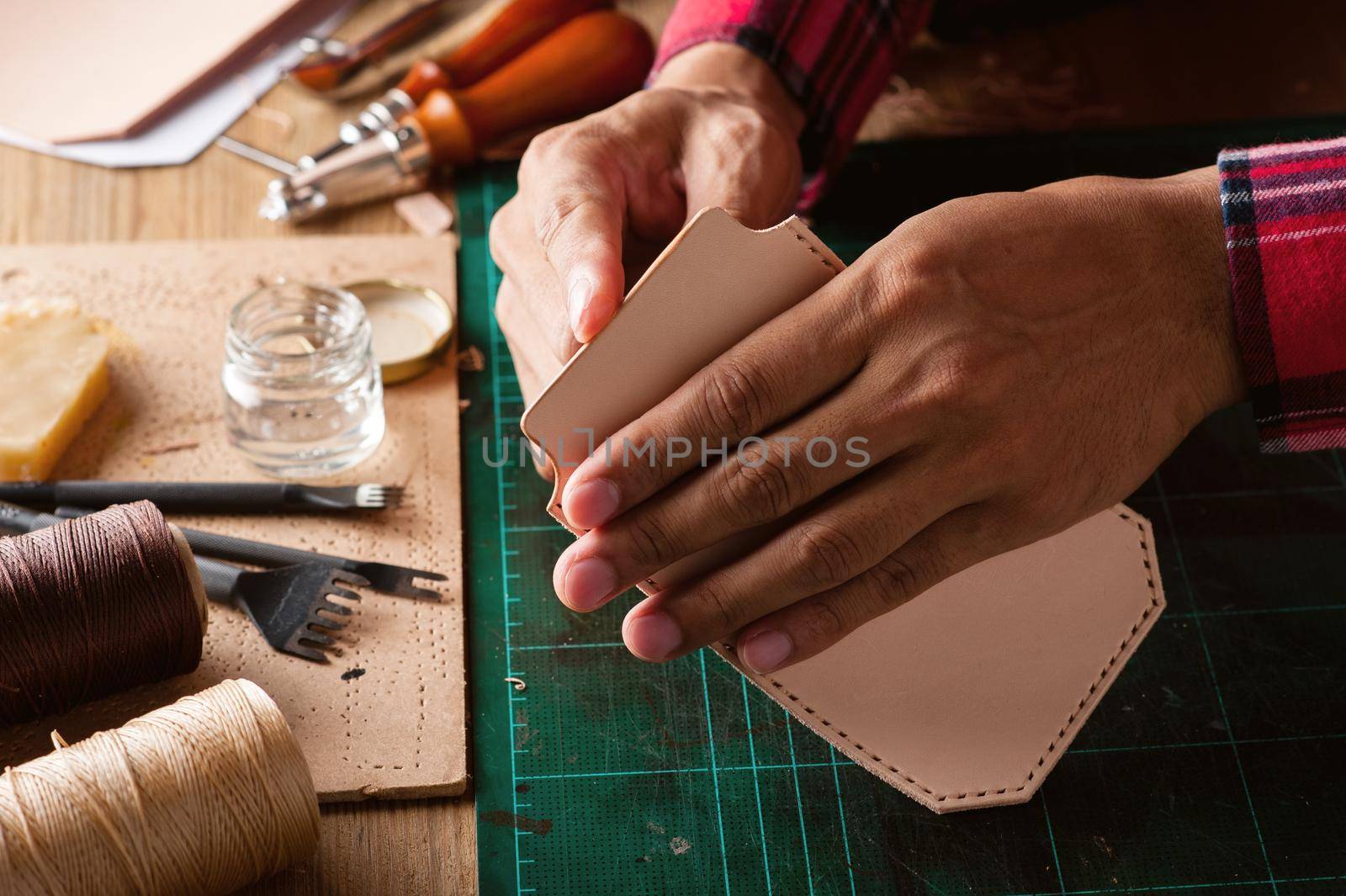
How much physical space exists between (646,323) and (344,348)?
56cm

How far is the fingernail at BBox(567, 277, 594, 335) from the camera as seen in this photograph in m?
1.10

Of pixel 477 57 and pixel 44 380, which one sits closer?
pixel 44 380

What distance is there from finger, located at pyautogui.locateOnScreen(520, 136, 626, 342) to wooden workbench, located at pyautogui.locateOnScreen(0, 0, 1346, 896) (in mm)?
626

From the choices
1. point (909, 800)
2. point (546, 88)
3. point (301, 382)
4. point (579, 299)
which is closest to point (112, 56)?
point (546, 88)

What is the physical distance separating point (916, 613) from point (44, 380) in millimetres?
1099

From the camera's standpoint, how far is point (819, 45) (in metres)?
1.70

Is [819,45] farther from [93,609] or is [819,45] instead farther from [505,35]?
[93,609]

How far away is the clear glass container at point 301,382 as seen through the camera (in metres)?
A: 1.49

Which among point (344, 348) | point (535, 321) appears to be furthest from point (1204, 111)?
point (344, 348)

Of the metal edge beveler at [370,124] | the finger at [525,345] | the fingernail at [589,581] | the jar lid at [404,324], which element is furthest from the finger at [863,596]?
the metal edge beveler at [370,124]

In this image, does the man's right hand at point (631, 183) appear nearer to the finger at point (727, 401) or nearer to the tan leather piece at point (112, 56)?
the finger at point (727, 401)

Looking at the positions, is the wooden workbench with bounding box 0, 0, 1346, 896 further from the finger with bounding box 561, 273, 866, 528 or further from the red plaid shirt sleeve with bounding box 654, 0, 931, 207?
the finger with bounding box 561, 273, 866, 528

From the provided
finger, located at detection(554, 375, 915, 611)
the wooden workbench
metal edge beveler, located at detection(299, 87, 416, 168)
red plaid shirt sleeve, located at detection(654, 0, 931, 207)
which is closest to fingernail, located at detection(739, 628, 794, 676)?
finger, located at detection(554, 375, 915, 611)

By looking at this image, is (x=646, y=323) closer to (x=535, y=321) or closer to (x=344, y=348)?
(x=535, y=321)
